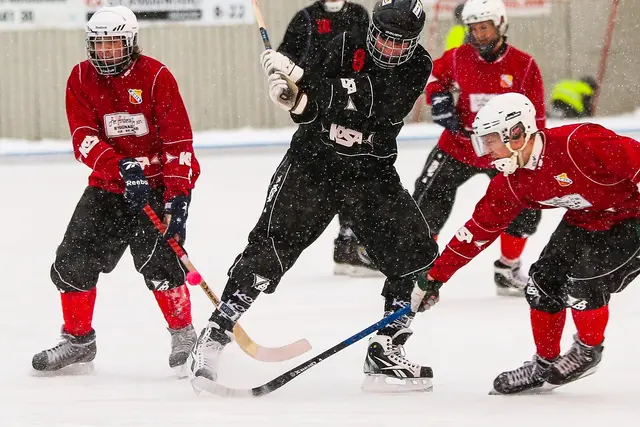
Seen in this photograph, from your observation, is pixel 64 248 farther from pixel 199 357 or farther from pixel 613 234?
pixel 613 234

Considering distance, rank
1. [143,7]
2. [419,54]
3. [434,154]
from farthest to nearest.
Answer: [143,7], [434,154], [419,54]

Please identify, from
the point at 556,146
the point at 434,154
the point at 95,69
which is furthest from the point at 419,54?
Answer: the point at 434,154

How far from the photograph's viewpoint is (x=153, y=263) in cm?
448

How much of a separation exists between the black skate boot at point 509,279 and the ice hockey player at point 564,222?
1828mm

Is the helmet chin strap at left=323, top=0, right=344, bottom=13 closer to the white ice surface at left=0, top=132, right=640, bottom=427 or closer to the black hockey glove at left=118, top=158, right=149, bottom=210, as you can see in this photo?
the white ice surface at left=0, top=132, right=640, bottom=427

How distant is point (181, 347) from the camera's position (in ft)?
14.9

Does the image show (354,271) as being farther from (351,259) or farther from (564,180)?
(564,180)

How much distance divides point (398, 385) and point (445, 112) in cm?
203

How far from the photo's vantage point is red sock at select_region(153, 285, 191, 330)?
180 inches

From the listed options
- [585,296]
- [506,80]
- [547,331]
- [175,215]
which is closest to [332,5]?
[506,80]

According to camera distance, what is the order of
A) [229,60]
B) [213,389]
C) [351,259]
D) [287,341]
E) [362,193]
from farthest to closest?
[229,60], [351,259], [287,341], [362,193], [213,389]

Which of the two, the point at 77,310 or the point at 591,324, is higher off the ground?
the point at 591,324

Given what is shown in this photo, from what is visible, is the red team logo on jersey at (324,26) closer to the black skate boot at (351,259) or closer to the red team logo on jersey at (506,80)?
the red team logo on jersey at (506,80)

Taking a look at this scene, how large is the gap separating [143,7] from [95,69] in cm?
707
